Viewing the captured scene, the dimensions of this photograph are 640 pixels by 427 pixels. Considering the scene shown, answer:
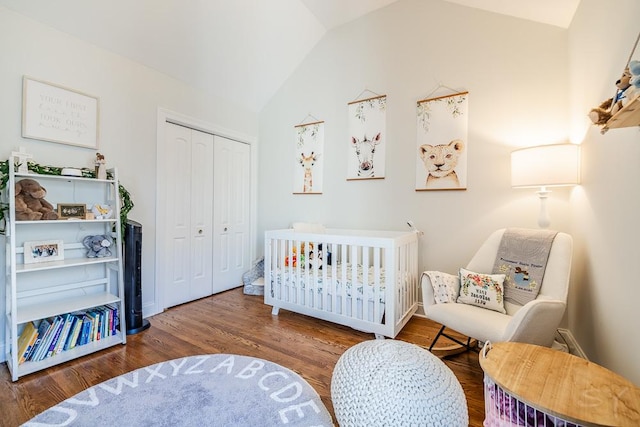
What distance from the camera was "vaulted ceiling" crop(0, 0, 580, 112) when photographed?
6.88 feet

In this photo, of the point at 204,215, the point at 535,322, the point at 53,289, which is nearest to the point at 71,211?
the point at 53,289

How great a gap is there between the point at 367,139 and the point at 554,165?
64.0 inches

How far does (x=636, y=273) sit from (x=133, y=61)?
3.69 meters

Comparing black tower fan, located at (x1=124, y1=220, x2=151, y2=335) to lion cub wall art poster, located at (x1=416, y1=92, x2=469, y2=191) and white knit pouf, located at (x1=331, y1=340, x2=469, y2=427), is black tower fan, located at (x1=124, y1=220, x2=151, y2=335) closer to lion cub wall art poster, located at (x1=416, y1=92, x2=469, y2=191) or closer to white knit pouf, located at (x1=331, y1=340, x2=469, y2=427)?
white knit pouf, located at (x1=331, y1=340, x2=469, y2=427)

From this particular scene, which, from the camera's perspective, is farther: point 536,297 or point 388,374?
point 536,297

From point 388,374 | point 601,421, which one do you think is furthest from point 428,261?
→ point 601,421

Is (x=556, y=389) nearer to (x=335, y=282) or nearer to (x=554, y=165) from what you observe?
(x=554, y=165)

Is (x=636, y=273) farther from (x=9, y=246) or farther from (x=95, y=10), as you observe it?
(x=95, y=10)

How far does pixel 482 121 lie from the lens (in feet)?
8.10

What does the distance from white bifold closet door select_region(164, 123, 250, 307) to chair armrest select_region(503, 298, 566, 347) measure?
291 centimetres

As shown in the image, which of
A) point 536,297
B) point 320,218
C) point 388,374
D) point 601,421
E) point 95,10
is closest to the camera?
point 601,421

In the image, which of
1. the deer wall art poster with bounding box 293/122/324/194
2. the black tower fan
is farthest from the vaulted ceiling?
the black tower fan

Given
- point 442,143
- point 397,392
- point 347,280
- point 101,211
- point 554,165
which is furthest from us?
point 442,143

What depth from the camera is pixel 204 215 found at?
3.24 metres
